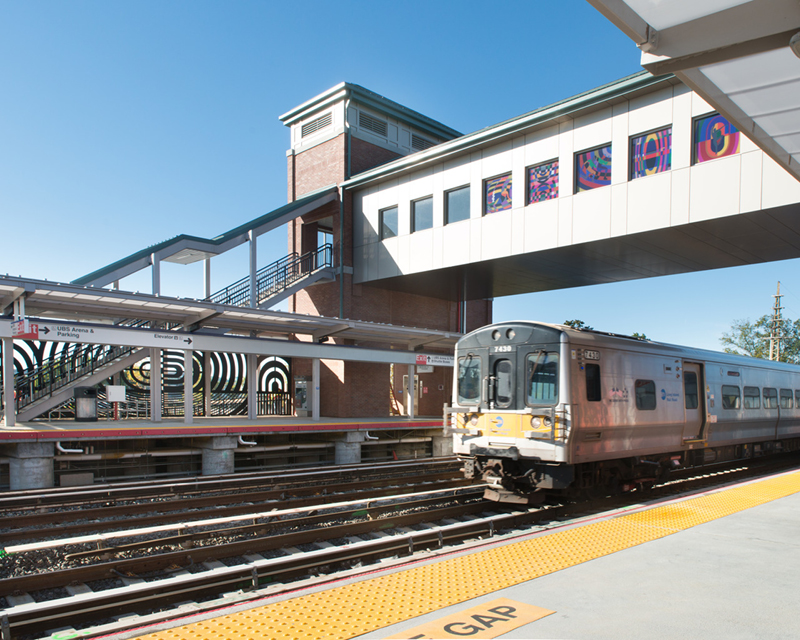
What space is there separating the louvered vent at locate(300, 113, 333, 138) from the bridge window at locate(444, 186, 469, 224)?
290 inches

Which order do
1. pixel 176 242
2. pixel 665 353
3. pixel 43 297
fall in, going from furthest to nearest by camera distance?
pixel 176 242, pixel 43 297, pixel 665 353

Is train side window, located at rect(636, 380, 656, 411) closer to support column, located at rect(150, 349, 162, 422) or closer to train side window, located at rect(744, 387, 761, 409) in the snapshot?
train side window, located at rect(744, 387, 761, 409)

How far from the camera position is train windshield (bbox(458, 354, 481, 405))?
1075cm

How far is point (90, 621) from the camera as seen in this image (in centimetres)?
548

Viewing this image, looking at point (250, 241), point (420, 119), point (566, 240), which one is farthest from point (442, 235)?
point (420, 119)

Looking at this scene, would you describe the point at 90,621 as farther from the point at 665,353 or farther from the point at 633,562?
the point at 665,353

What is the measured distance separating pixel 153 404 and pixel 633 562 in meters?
14.4

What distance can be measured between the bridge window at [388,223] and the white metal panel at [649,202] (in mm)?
9545

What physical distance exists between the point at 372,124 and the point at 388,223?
5.26 m

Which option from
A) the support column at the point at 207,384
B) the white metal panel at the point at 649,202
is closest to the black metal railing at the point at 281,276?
the support column at the point at 207,384

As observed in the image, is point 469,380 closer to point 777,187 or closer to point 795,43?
point 795,43

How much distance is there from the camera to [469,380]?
36.0 feet

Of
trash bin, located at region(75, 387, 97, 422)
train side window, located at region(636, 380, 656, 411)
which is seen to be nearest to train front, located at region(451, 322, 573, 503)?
train side window, located at region(636, 380, 656, 411)

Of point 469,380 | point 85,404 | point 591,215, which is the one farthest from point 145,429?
point 591,215
